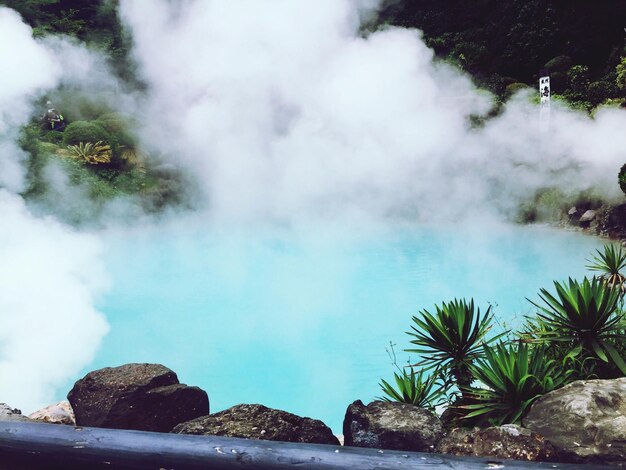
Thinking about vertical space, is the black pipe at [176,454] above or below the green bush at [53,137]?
below

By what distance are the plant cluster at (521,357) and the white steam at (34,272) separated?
5.25 m

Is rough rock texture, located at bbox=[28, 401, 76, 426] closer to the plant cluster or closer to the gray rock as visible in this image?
the plant cluster

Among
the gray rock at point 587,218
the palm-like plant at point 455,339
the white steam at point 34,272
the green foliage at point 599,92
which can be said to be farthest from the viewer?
the green foliage at point 599,92

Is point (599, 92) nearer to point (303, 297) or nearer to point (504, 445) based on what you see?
point (303, 297)

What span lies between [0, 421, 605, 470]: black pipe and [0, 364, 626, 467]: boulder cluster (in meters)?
1.15

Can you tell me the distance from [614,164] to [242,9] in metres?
15.2

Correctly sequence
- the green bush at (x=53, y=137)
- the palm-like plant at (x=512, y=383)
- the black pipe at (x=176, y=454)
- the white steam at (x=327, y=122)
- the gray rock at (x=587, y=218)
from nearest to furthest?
the black pipe at (x=176, y=454) < the palm-like plant at (x=512, y=383) < the gray rock at (x=587, y=218) < the white steam at (x=327, y=122) < the green bush at (x=53, y=137)

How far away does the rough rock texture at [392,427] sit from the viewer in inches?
129

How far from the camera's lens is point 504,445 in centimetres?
269

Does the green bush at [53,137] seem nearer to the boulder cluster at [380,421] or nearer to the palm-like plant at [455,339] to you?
the boulder cluster at [380,421]

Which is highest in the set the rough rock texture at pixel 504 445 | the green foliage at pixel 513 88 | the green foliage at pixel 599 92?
the green foliage at pixel 513 88

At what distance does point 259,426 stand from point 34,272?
10.4 m

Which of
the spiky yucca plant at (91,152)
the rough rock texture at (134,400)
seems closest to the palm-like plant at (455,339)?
the rough rock texture at (134,400)

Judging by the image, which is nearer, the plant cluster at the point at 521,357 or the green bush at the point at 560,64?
the plant cluster at the point at 521,357
